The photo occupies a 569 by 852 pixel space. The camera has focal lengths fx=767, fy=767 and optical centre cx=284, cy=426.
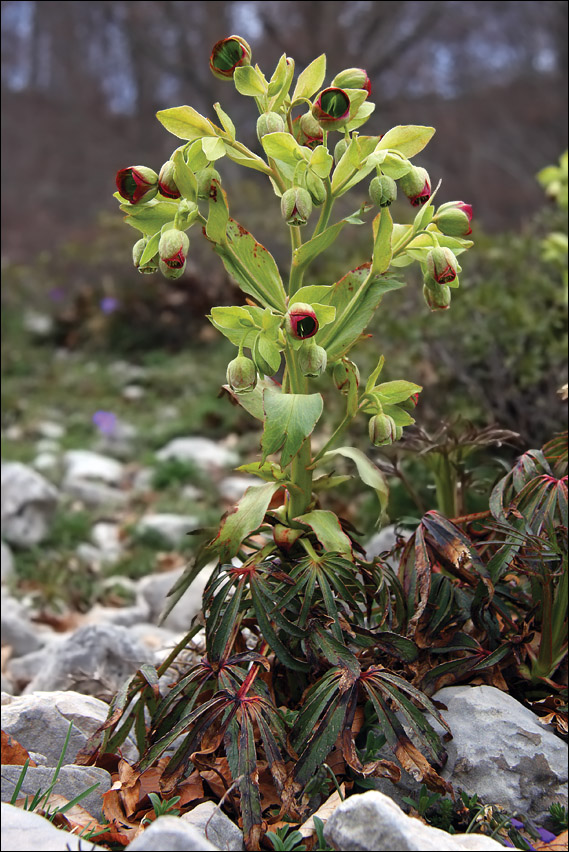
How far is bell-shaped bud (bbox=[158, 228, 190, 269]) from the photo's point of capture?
1207 mm

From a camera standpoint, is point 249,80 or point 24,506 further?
point 24,506

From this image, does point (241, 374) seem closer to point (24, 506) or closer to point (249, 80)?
point (249, 80)

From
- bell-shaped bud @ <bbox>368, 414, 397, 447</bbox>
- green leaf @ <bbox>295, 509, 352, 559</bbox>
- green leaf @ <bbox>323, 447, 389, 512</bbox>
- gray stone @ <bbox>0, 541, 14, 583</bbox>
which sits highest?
bell-shaped bud @ <bbox>368, 414, 397, 447</bbox>

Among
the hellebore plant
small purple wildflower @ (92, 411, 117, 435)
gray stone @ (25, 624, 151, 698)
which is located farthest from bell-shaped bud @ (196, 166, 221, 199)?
small purple wildflower @ (92, 411, 117, 435)

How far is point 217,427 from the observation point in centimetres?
463

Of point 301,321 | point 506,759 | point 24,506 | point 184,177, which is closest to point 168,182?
point 184,177

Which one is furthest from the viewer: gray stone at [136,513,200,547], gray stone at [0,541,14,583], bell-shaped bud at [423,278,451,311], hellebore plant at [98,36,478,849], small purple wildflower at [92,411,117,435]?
small purple wildflower at [92,411,117,435]

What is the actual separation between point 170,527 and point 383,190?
8.06 ft

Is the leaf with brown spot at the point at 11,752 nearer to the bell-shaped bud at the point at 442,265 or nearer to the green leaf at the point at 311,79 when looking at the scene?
the bell-shaped bud at the point at 442,265

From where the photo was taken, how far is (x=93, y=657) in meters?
1.93

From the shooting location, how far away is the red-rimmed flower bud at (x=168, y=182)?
1.27 metres

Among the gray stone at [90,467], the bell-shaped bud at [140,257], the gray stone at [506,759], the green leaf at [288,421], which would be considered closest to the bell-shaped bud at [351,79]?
the bell-shaped bud at [140,257]

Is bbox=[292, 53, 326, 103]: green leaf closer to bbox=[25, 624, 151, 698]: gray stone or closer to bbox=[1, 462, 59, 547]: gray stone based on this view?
bbox=[25, 624, 151, 698]: gray stone

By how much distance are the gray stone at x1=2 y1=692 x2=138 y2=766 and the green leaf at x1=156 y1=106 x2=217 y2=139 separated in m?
1.07
